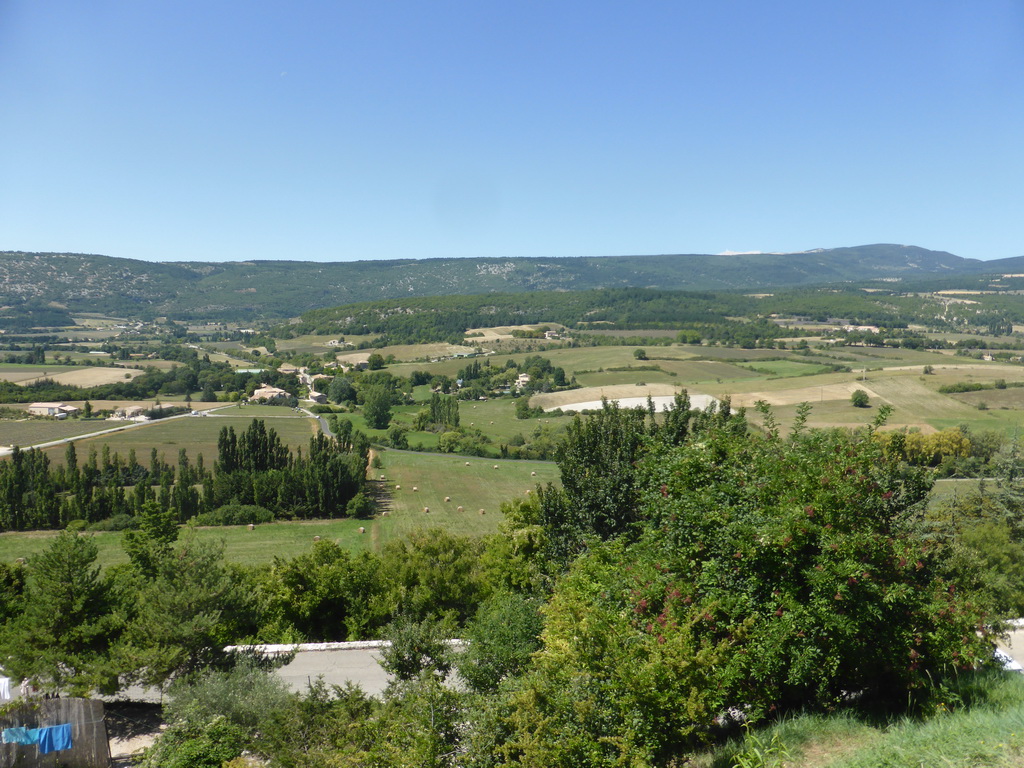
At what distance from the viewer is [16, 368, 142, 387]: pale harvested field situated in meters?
100

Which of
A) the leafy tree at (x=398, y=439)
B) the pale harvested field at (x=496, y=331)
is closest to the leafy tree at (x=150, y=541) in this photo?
the leafy tree at (x=398, y=439)

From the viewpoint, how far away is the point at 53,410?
3076 inches

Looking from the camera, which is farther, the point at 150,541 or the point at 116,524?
the point at 116,524

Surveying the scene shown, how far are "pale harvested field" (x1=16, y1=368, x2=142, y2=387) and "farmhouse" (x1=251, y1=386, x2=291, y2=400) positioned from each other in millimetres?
21636

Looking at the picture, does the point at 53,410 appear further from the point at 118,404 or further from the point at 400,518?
the point at 400,518

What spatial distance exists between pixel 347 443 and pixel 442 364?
6107 cm

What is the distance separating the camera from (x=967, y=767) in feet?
25.5

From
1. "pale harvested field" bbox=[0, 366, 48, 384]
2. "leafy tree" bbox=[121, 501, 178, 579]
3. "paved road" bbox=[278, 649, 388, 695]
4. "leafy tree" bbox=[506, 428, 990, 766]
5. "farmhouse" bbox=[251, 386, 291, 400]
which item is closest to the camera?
"leafy tree" bbox=[506, 428, 990, 766]

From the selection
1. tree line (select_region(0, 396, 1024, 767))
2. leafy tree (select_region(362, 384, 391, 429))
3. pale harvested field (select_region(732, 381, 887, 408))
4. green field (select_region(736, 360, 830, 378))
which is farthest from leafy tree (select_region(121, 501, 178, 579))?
green field (select_region(736, 360, 830, 378))

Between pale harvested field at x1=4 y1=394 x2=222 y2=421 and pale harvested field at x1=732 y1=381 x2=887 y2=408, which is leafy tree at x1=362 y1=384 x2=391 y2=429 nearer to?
pale harvested field at x1=4 y1=394 x2=222 y2=421

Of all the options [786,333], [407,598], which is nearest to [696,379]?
[786,333]

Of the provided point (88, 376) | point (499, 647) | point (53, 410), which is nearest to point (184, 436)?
point (53, 410)

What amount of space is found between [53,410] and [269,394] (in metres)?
24.4

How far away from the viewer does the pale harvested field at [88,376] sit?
10050 centimetres
